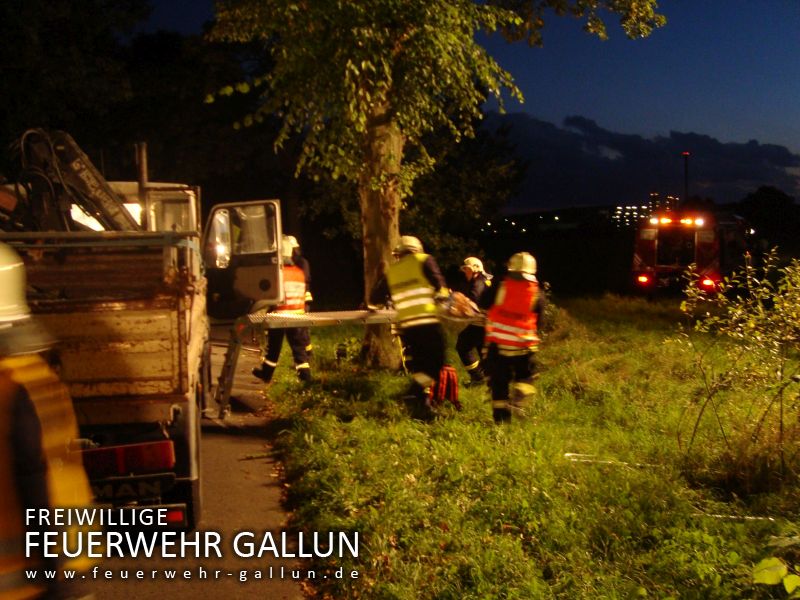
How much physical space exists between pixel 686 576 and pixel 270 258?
5.57m

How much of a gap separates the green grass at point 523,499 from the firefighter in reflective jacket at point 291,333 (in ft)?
2.87

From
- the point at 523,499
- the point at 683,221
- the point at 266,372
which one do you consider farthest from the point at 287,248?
the point at 683,221

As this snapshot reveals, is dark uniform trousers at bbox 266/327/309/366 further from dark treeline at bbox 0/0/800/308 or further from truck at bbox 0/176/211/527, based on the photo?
dark treeline at bbox 0/0/800/308

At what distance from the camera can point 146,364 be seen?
4688mm

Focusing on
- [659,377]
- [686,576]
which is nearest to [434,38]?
[659,377]

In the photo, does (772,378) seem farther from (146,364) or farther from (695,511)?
(146,364)

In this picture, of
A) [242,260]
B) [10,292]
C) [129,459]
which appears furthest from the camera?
[242,260]

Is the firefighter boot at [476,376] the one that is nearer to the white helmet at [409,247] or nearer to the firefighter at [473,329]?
the firefighter at [473,329]

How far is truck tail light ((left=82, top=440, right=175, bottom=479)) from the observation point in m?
4.63

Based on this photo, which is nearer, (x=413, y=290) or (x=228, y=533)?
(x=228, y=533)

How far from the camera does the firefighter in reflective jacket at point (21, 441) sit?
258 cm

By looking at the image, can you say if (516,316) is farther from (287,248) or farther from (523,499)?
(287,248)

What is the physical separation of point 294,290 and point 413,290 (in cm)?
266

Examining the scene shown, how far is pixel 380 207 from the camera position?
1102 centimetres
